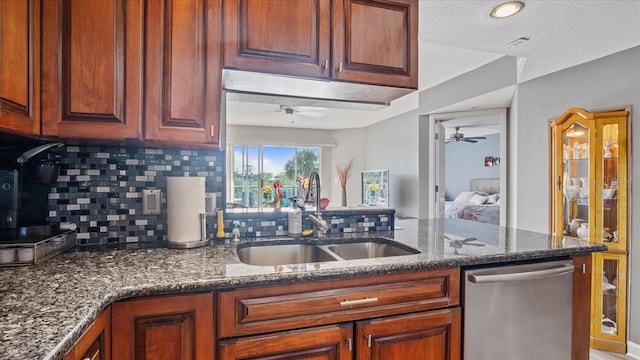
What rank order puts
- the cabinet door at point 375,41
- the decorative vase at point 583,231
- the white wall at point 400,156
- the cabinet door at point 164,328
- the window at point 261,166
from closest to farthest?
the cabinet door at point 164,328
the cabinet door at point 375,41
the decorative vase at point 583,231
the white wall at point 400,156
the window at point 261,166

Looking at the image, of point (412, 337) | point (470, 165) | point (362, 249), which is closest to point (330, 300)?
point (412, 337)

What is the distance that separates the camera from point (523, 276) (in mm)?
1390

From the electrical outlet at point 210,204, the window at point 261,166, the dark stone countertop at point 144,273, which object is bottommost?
the dark stone countertop at point 144,273

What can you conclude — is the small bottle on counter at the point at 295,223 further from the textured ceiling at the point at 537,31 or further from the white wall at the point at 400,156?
the white wall at the point at 400,156

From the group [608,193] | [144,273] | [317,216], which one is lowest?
[144,273]

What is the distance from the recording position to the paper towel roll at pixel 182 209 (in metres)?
1.51

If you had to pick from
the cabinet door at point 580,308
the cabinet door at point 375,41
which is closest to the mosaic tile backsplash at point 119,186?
the cabinet door at point 375,41

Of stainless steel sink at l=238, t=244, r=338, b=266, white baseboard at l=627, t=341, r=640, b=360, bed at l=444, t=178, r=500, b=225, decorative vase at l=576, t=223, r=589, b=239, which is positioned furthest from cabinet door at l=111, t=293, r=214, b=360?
bed at l=444, t=178, r=500, b=225

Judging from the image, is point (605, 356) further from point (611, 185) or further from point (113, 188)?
point (113, 188)

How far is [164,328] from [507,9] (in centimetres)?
224

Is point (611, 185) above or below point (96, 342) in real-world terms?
above

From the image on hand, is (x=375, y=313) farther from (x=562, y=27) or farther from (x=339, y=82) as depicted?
(x=562, y=27)

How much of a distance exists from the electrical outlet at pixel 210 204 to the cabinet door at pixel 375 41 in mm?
838

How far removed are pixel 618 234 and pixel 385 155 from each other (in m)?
4.10
